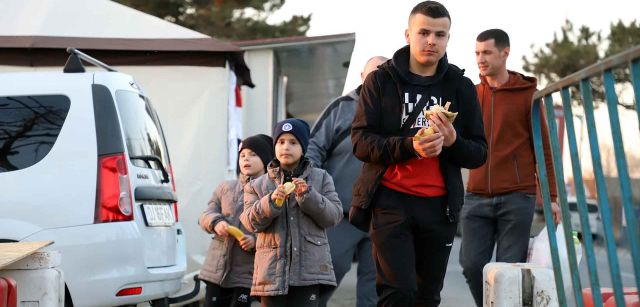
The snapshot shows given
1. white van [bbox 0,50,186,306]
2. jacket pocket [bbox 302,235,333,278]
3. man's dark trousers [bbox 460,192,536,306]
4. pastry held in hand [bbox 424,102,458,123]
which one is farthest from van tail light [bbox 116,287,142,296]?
pastry held in hand [bbox 424,102,458,123]

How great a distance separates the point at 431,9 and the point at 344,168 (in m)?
2.57

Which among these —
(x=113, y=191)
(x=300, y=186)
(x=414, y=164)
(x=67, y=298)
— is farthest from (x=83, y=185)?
(x=414, y=164)

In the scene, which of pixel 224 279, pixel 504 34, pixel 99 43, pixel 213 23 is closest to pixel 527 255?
pixel 504 34

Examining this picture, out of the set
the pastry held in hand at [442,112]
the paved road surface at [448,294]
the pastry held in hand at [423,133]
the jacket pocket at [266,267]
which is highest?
the pastry held in hand at [442,112]

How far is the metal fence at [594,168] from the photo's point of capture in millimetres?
3207

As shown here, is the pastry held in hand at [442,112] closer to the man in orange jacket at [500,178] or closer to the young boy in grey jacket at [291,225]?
the young boy in grey jacket at [291,225]

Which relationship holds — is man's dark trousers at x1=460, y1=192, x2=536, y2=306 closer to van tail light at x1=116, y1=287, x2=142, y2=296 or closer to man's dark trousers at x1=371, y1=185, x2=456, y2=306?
man's dark trousers at x1=371, y1=185, x2=456, y2=306

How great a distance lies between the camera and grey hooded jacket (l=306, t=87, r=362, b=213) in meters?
7.86

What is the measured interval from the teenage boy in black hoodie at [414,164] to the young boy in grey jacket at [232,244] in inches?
87.2

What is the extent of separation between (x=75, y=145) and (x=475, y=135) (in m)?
2.99

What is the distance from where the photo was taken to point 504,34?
302 inches

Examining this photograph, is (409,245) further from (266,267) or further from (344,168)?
(344,168)

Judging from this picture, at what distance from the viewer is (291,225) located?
660cm

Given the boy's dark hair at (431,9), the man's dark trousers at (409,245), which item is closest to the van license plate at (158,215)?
the man's dark trousers at (409,245)
